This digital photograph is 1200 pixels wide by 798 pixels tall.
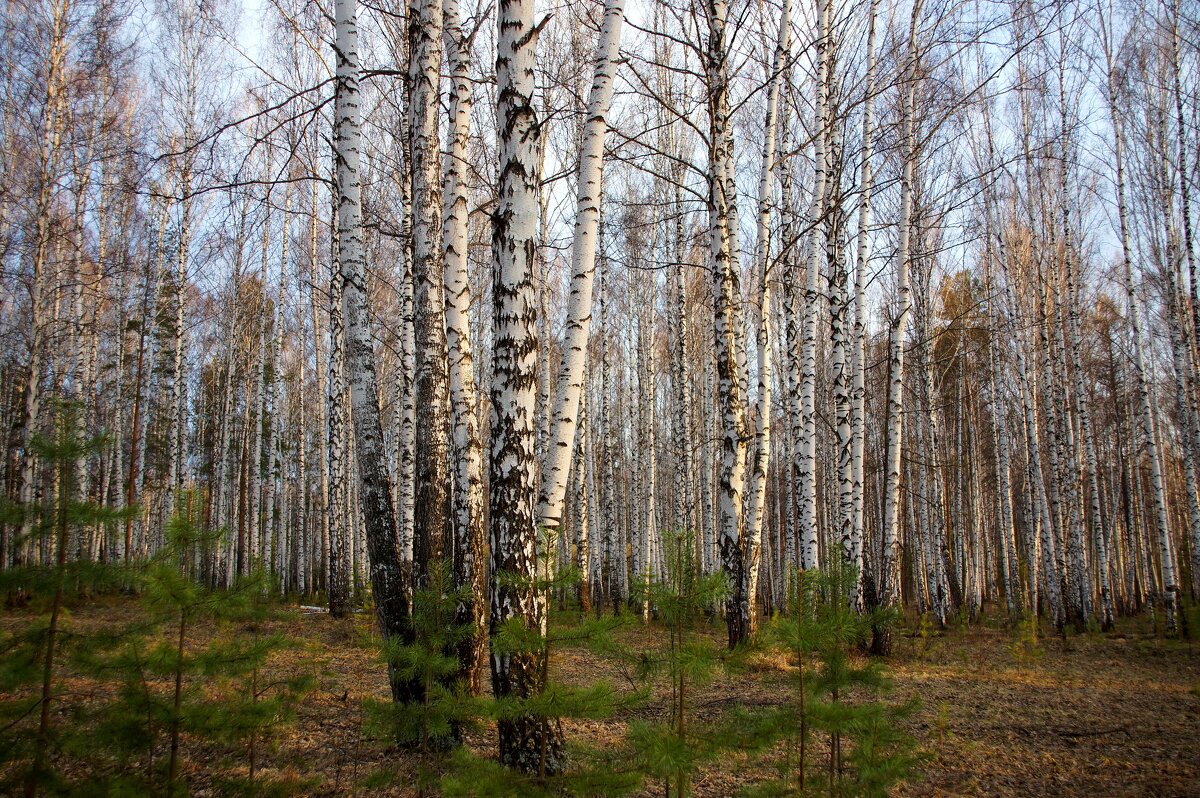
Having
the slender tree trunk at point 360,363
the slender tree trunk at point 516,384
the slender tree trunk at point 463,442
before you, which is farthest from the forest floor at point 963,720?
the slender tree trunk at point 463,442

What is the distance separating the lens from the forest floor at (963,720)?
4133 mm

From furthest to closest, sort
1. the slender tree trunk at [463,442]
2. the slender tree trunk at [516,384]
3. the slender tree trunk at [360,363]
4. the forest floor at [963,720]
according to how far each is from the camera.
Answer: the slender tree trunk at [463,442] → the slender tree trunk at [360,363] → the forest floor at [963,720] → the slender tree trunk at [516,384]

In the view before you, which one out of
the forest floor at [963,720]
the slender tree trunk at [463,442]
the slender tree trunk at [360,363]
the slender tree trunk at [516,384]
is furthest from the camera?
the slender tree trunk at [463,442]

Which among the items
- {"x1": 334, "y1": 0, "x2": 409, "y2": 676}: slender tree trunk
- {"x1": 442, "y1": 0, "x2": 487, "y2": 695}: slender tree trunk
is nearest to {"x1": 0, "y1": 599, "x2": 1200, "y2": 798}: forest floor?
{"x1": 334, "y1": 0, "x2": 409, "y2": 676}: slender tree trunk

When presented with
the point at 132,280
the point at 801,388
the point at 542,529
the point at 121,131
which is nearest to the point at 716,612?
the point at 801,388

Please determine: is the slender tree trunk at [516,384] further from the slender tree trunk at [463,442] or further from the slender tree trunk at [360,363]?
the slender tree trunk at [360,363]

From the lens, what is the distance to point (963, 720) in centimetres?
576

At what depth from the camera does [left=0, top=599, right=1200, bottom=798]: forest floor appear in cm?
413

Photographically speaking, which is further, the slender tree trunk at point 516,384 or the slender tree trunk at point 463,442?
the slender tree trunk at point 463,442

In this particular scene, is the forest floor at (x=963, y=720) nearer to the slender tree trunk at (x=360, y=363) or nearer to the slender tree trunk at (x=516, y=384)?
the slender tree trunk at (x=360, y=363)

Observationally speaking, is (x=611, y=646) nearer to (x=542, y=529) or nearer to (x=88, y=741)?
(x=542, y=529)

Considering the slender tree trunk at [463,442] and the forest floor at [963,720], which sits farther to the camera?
the slender tree trunk at [463,442]

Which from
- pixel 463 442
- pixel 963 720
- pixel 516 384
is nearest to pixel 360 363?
pixel 463 442

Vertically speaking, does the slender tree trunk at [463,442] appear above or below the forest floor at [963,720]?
above
